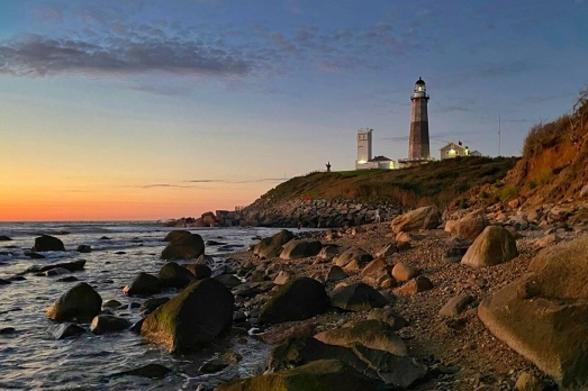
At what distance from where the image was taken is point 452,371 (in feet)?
18.8

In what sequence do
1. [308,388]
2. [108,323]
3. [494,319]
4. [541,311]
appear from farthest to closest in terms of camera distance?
[108,323]
[494,319]
[541,311]
[308,388]

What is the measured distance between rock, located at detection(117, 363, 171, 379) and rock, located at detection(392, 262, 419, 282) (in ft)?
15.2

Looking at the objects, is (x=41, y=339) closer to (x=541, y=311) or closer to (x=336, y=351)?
(x=336, y=351)

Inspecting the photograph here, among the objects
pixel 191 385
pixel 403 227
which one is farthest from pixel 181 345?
pixel 403 227

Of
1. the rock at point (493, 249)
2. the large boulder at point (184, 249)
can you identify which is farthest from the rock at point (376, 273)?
the large boulder at point (184, 249)

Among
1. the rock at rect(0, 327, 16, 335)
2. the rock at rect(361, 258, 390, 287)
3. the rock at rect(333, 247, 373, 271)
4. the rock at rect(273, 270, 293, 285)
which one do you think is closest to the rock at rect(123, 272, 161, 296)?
the rock at rect(273, 270, 293, 285)

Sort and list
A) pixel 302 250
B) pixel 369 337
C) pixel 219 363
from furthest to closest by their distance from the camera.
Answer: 1. pixel 302 250
2. pixel 219 363
3. pixel 369 337

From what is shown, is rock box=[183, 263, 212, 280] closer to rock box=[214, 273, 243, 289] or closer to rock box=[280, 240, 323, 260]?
rock box=[214, 273, 243, 289]

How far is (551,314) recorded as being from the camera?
5.39 meters

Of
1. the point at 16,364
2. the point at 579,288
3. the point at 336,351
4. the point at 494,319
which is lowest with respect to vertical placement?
the point at 16,364

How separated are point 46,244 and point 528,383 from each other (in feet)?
82.8

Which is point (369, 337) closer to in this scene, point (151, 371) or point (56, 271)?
point (151, 371)

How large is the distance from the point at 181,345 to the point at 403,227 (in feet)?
40.2

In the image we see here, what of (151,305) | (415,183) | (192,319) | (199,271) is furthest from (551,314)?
(415,183)
